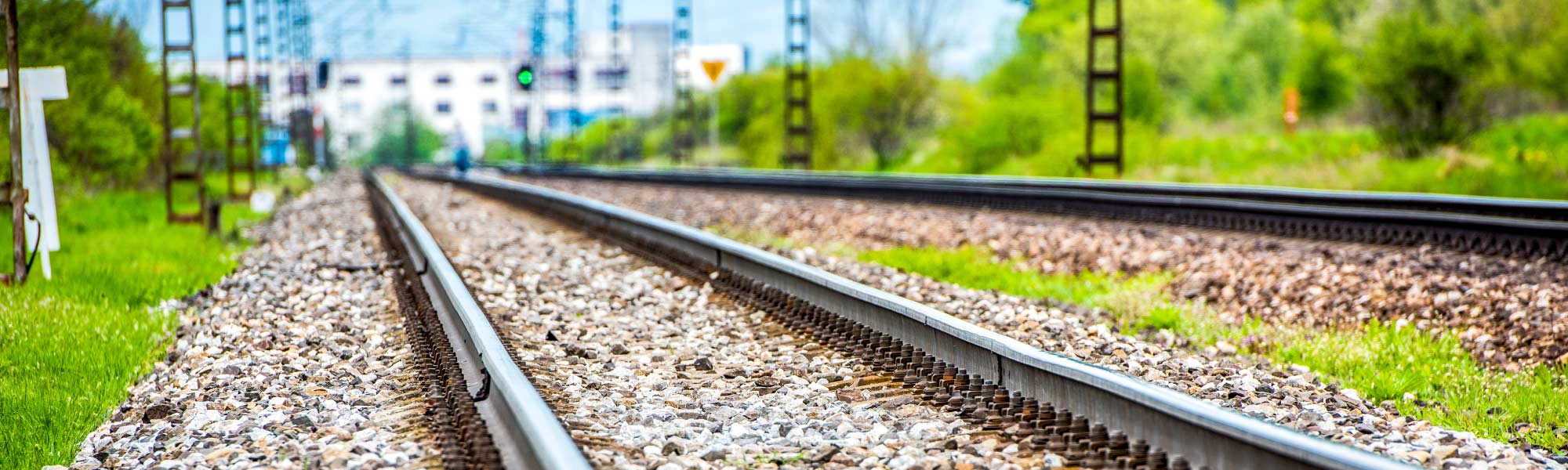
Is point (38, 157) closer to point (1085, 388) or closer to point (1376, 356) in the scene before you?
point (1085, 388)

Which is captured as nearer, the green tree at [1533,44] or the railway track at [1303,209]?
the railway track at [1303,209]

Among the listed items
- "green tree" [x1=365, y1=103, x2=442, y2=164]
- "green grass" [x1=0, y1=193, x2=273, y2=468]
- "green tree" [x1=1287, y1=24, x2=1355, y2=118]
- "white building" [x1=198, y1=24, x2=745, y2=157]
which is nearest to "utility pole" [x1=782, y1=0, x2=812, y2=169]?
"green grass" [x1=0, y1=193, x2=273, y2=468]

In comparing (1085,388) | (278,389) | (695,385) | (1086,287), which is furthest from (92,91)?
(1085,388)

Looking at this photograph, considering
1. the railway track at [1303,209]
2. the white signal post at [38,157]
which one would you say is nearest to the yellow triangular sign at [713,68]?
the railway track at [1303,209]

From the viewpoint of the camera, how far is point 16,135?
8969mm

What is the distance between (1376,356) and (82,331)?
691cm

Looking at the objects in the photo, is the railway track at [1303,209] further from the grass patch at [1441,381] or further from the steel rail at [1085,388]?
Answer: the steel rail at [1085,388]

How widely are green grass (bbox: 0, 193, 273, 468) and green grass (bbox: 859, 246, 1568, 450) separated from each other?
527 cm

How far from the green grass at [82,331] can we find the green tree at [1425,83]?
67.5 feet

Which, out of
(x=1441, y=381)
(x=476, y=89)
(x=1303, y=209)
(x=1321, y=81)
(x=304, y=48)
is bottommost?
(x=1441, y=381)

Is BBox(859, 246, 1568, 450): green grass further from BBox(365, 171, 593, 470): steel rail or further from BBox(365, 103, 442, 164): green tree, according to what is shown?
BBox(365, 103, 442, 164): green tree

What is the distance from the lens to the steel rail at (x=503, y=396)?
3678mm

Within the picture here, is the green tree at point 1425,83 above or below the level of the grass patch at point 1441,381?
above

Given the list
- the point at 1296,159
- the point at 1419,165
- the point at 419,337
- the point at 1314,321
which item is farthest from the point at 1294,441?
the point at 1296,159
